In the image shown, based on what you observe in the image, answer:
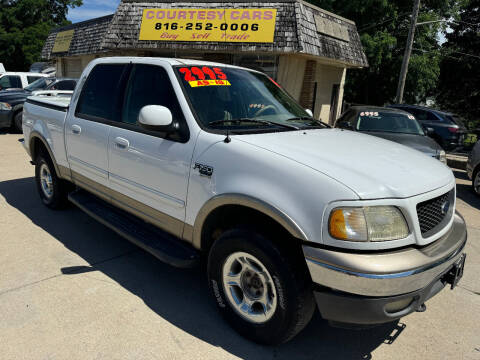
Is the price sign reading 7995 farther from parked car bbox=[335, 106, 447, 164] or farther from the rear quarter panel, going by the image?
parked car bbox=[335, 106, 447, 164]

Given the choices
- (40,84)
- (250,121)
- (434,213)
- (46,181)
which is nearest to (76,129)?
(46,181)

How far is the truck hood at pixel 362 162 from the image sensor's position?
213 centimetres

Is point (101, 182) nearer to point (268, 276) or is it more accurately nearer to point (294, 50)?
point (268, 276)

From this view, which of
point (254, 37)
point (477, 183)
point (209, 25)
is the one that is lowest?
point (477, 183)

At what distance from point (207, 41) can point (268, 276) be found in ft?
41.2

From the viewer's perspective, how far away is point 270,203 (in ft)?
7.30

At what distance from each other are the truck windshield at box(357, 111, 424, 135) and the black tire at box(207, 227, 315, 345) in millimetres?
6286

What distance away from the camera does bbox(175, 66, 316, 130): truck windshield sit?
2.94 metres

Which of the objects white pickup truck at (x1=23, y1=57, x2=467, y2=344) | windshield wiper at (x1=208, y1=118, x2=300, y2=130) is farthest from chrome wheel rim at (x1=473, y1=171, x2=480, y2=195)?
windshield wiper at (x1=208, y1=118, x2=300, y2=130)

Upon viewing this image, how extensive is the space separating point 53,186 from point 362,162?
4065mm

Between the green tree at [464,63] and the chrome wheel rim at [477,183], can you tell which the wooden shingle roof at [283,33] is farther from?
the green tree at [464,63]

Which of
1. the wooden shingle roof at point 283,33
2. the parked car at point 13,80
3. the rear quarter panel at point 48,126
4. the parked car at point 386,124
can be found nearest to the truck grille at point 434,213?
the rear quarter panel at point 48,126

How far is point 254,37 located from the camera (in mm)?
12680

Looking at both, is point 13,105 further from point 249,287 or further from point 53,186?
point 249,287
